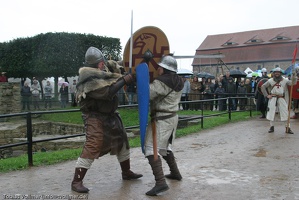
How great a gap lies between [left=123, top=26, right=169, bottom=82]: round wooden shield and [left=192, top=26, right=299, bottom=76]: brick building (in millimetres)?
59761

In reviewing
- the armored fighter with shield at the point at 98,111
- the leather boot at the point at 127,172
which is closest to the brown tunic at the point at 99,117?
the armored fighter with shield at the point at 98,111

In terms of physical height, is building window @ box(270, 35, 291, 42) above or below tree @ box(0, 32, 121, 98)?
above

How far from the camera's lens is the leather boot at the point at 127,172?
5162 mm

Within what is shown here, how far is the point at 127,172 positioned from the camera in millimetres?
5215

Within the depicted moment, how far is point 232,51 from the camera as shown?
75.9 m

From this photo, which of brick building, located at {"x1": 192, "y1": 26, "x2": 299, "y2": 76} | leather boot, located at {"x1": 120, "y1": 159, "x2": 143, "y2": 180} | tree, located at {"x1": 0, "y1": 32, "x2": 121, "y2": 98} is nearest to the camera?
leather boot, located at {"x1": 120, "y1": 159, "x2": 143, "y2": 180}

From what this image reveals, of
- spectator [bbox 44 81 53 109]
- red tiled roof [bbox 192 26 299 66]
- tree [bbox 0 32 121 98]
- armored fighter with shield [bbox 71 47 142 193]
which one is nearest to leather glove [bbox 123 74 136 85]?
armored fighter with shield [bbox 71 47 142 193]

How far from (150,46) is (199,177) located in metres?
2.00

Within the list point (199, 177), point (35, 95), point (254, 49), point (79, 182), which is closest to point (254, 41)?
point (254, 49)

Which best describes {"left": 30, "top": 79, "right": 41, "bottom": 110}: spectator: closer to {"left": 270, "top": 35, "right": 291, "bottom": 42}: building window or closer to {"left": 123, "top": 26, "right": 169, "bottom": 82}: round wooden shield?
{"left": 123, "top": 26, "right": 169, "bottom": 82}: round wooden shield

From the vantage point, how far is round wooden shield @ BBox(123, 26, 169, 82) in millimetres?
5000

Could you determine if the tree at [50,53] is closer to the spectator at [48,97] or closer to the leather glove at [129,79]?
the spectator at [48,97]

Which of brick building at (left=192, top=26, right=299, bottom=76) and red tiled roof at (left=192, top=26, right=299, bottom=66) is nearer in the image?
brick building at (left=192, top=26, right=299, bottom=76)

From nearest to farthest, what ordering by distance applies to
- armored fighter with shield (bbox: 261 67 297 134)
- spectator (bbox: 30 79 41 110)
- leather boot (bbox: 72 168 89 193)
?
leather boot (bbox: 72 168 89 193)
armored fighter with shield (bbox: 261 67 297 134)
spectator (bbox: 30 79 41 110)
